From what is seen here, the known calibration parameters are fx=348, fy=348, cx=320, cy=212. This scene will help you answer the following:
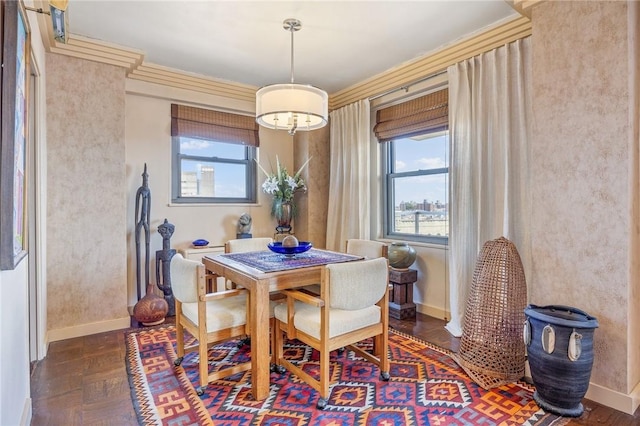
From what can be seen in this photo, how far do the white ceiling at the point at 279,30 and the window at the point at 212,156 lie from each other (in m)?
0.60

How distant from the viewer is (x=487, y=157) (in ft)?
9.78

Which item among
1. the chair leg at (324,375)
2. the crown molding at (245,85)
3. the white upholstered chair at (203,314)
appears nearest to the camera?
the chair leg at (324,375)

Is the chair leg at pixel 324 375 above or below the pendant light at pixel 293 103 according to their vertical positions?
below

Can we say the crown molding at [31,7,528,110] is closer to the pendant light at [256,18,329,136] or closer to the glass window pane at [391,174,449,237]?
the glass window pane at [391,174,449,237]

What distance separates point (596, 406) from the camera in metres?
2.04

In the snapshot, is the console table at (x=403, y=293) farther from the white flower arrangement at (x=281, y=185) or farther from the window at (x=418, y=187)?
the white flower arrangement at (x=281, y=185)

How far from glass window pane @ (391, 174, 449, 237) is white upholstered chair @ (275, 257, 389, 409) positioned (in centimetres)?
162

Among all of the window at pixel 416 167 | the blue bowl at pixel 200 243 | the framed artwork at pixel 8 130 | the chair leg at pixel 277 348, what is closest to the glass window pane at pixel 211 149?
the blue bowl at pixel 200 243

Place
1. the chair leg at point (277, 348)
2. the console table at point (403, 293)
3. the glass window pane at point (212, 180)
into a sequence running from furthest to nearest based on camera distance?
the glass window pane at point (212, 180), the console table at point (403, 293), the chair leg at point (277, 348)

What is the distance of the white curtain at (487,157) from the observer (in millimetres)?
2723

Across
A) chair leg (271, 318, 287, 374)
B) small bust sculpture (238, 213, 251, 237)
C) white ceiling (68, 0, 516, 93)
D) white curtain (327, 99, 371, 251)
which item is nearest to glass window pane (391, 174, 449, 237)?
white curtain (327, 99, 371, 251)

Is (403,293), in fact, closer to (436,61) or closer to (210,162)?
(436,61)

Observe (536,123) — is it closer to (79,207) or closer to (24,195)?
(24,195)

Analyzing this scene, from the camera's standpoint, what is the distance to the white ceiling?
2602mm
